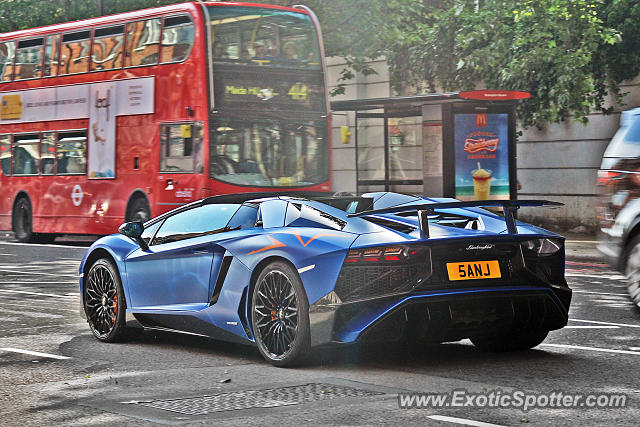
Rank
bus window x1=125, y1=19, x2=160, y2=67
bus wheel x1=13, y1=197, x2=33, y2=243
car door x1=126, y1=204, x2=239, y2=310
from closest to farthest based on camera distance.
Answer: car door x1=126, y1=204, x2=239, y2=310, bus window x1=125, y1=19, x2=160, y2=67, bus wheel x1=13, y1=197, x2=33, y2=243

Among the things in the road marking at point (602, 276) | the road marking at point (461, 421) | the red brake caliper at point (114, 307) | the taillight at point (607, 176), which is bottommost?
the road marking at point (602, 276)

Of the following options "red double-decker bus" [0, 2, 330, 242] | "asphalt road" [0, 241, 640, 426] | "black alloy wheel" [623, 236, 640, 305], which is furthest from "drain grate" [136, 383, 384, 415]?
"red double-decker bus" [0, 2, 330, 242]

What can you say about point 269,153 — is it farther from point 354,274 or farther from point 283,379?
point 283,379

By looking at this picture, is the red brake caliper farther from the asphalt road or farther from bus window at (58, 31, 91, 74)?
bus window at (58, 31, 91, 74)

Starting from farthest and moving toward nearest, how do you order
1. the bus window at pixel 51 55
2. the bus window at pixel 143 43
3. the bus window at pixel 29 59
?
the bus window at pixel 29 59 < the bus window at pixel 51 55 < the bus window at pixel 143 43

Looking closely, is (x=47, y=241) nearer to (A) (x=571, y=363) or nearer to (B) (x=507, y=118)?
(B) (x=507, y=118)

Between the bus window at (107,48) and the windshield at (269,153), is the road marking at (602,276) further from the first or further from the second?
the bus window at (107,48)

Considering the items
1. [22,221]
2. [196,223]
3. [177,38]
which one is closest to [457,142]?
[177,38]

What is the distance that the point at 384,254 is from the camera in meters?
7.32

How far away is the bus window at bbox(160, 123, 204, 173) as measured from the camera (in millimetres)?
20297

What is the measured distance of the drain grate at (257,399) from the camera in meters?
6.43

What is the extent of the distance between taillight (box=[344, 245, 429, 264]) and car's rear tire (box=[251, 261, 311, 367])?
0.44 metres

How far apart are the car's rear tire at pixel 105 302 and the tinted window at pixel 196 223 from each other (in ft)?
1.74

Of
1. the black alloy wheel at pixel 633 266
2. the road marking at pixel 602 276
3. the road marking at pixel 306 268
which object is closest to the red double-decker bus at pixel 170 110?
the road marking at pixel 602 276
